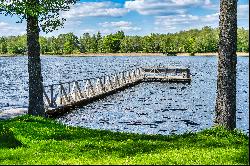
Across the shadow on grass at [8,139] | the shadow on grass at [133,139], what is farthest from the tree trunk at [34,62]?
the shadow on grass at [8,139]

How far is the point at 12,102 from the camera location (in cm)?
4512

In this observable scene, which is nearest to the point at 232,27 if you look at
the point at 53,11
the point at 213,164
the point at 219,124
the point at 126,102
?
the point at 219,124

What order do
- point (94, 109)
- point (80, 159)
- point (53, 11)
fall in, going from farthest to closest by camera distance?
point (94, 109)
point (53, 11)
point (80, 159)

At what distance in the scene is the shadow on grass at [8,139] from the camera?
1336 centimetres

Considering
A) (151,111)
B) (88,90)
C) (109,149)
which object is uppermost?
(109,149)

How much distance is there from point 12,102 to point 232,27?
110 feet

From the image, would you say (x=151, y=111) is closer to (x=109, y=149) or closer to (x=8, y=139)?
(x=8, y=139)

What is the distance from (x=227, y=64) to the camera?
53.6ft

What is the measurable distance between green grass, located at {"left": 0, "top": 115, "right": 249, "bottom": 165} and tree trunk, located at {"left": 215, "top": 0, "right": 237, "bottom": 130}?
870mm

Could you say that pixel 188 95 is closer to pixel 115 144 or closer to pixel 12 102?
pixel 12 102

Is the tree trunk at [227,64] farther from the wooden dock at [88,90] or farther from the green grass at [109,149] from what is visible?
the wooden dock at [88,90]

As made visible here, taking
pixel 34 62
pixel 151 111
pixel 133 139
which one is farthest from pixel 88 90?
pixel 133 139

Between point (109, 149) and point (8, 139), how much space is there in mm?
4300

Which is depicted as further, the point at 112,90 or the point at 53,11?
the point at 112,90
